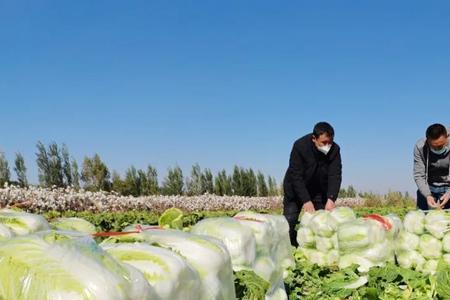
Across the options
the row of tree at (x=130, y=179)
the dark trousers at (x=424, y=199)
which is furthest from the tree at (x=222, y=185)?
the dark trousers at (x=424, y=199)

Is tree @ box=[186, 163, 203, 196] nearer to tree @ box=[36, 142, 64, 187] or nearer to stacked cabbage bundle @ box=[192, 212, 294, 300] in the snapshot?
tree @ box=[36, 142, 64, 187]

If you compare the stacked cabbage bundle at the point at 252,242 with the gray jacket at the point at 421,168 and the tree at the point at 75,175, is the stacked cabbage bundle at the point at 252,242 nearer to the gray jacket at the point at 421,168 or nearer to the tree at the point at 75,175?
the gray jacket at the point at 421,168

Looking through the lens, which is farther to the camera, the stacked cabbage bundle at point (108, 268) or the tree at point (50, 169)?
the tree at point (50, 169)

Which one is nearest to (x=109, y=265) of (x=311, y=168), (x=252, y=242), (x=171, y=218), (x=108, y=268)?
(x=108, y=268)

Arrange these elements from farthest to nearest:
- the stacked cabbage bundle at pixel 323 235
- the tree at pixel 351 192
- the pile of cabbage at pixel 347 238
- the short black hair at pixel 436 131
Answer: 1. the tree at pixel 351 192
2. the short black hair at pixel 436 131
3. the stacked cabbage bundle at pixel 323 235
4. the pile of cabbage at pixel 347 238

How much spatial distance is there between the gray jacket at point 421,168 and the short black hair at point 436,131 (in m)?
0.39

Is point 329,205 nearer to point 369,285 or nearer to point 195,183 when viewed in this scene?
point 369,285

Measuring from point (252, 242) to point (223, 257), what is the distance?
3.68 feet

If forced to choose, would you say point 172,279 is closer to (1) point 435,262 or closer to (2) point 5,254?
(2) point 5,254

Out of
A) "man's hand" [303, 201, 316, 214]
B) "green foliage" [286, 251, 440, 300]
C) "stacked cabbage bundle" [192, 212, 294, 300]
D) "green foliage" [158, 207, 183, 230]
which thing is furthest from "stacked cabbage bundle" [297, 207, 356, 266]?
"green foliage" [158, 207, 183, 230]

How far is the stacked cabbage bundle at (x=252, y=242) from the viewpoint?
11.4ft

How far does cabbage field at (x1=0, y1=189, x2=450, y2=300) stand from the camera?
174 cm

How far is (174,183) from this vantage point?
40.7 metres

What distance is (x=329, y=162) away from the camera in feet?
25.0
